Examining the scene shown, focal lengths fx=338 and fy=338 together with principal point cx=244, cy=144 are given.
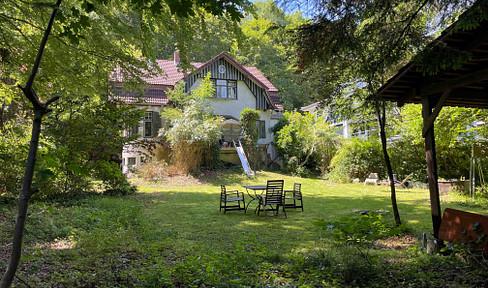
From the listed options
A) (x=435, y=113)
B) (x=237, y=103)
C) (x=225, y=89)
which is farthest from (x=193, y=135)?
(x=435, y=113)

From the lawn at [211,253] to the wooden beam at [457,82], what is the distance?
2.58 meters

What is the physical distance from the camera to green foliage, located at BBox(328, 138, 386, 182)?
Result: 56.8 feet

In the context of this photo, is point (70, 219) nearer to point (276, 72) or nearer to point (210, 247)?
point (210, 247)

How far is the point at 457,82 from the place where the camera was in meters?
5.09

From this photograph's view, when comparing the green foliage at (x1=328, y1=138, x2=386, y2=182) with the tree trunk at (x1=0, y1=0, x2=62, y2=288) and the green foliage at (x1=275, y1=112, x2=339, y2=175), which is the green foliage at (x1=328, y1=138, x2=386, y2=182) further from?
the tree trunk at (x1=0, y1=0, x2=62, y2=288)

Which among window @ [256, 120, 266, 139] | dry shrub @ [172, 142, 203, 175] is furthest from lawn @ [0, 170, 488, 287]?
window @ [256, 120, 266, 139]

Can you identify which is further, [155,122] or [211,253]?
[155,122]

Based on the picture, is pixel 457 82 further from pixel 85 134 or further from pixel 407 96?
pixel 85 134

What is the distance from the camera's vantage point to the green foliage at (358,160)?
17312 mm

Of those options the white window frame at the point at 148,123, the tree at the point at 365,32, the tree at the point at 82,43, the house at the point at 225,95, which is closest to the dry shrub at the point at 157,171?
the house at the point at 225,95

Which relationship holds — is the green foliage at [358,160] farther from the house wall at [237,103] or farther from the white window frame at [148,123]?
the white window frame at [148,123]

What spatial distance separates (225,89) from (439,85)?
66.9 feet

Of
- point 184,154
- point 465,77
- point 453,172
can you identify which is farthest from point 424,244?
point 184,154

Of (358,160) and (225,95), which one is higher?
(225,95)
